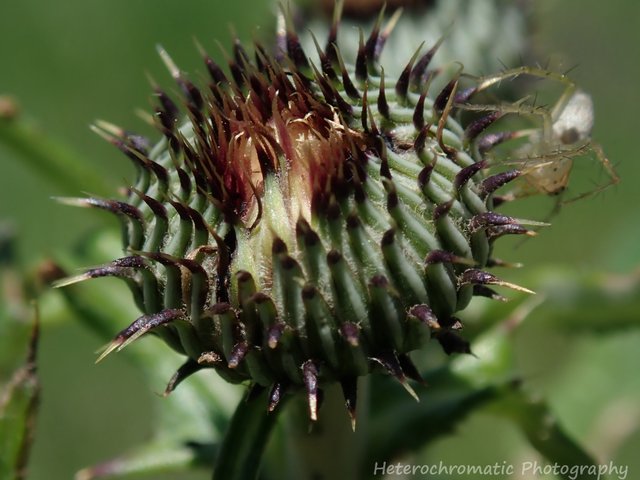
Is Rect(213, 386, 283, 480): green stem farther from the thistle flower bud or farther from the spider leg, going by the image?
the spider leg

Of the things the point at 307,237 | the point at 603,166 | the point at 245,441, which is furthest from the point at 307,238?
the point at 603,166

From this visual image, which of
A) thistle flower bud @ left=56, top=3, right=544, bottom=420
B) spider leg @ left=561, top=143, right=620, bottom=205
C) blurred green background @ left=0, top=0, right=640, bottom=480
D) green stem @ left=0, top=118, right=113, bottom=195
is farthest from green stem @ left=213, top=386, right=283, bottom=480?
blurred green background @ left=0, top=0, right=640, bottom=480

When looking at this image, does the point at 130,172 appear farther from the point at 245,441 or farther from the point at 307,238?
the point at 307,238

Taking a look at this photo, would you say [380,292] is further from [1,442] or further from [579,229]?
[579,229]

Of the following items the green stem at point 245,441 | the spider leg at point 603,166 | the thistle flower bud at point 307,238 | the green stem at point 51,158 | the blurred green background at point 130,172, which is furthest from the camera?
the blurred green background at point 130,172

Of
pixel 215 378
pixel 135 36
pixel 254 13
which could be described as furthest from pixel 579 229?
pixel 215 378

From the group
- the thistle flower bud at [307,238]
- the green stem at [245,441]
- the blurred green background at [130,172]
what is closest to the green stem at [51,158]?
the blurred green background at [130,172]

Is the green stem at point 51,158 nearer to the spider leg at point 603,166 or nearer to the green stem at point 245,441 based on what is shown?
the green stem at point 245,441
